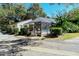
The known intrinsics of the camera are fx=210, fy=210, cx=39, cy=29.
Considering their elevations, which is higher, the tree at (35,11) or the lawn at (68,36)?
the tree at (35,11)

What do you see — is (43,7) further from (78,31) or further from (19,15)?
(78,31)

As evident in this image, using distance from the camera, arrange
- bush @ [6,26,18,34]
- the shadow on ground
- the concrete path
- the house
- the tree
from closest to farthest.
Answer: the concrete path
the shadow on ground
the tree
bush @ [6,26,18,34]
the house

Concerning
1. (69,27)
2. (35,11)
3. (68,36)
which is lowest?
(68,36)

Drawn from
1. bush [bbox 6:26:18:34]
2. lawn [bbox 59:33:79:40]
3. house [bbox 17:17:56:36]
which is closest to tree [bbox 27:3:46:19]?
house [bbox 17:17:56:36]

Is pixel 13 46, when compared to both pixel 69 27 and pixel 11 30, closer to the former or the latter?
pixel 11 30

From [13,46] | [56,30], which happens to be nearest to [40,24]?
[56,30]

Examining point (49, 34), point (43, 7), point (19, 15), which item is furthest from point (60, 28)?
point (19, 15)

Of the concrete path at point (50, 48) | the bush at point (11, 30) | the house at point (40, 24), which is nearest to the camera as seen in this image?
the concrete path at point (50, 48)

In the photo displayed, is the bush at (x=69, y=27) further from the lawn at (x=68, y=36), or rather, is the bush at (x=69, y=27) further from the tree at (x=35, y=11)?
the tree at (x=35, y=11)

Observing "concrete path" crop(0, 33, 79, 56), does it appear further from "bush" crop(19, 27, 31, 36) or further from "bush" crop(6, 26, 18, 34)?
"bush" crop(19, 27, 31, 36)


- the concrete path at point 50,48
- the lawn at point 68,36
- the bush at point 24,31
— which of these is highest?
the bush at point 24,31

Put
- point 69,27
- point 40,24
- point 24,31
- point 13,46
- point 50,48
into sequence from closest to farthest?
1. point 50,48
2. point 13,46
3. point 69,27
4. point 24,31
5. point 40,24

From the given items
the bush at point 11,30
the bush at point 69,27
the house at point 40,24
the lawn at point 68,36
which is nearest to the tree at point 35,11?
the house at point 40,24

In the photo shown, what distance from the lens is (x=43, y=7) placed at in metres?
6.47
